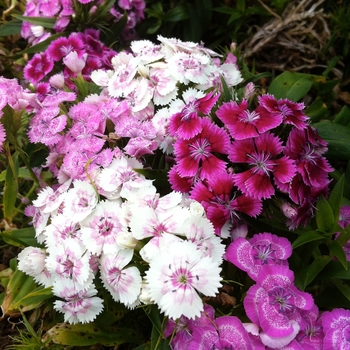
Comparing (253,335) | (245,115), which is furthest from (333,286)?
(245,115)

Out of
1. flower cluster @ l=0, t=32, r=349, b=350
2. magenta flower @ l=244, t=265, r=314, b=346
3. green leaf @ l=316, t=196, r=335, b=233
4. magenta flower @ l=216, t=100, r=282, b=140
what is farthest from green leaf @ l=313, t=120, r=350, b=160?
magenta flower @ l=244, t=265, r=314, b=346

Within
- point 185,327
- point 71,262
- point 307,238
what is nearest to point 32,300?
point 71,262

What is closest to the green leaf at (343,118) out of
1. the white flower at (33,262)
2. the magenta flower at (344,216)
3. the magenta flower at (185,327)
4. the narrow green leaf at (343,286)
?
the magenta flower at (344,216)

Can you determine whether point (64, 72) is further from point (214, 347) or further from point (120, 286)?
point (214, 347)

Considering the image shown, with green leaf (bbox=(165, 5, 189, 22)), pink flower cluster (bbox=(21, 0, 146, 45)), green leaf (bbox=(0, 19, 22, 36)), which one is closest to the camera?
pink flower cluster (bbox=(21, 0, 146, 45))

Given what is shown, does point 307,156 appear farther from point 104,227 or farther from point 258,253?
point 104,227

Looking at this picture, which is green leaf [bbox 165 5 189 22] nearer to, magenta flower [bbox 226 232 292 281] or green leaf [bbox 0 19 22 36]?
green leaf [bbox 0 19 22 36]
